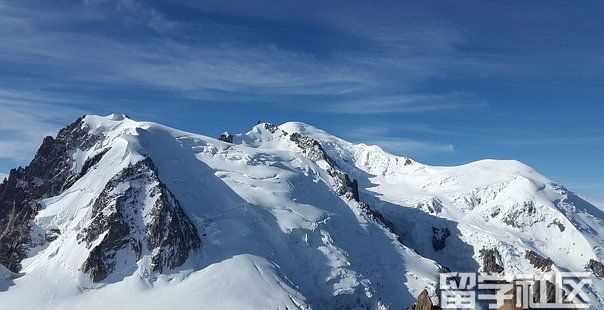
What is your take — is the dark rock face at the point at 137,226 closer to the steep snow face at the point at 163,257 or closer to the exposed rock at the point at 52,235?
the steep snow face at the point at 163,257

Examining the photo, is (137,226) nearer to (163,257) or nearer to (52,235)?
(163,257)

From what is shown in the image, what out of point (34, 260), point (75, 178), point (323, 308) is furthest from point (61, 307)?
point (323, 308)

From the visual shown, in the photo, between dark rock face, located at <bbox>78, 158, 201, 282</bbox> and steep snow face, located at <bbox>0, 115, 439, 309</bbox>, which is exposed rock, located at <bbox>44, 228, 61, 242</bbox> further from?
dark rock face, located at <bbox>78, 158, 201, 282</bbox>

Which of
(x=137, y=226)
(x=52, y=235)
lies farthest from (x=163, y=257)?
(x=52, y=235)

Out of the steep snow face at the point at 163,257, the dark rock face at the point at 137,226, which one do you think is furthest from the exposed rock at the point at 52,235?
the dark rock face at the point at 137,226

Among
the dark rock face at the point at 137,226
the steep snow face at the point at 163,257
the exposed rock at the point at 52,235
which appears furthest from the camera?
the exposed rock at the point at 52,235

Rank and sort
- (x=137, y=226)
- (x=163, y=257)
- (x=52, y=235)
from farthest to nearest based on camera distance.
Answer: (x=52, y=235) < (x=137, y=226) < (x=163, y=257)

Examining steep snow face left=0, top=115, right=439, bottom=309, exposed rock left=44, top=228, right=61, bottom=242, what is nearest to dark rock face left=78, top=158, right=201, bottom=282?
steep snow face left=0, top=115, right=439, bottom=309

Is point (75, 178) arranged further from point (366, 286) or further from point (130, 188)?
point (366, 286)
